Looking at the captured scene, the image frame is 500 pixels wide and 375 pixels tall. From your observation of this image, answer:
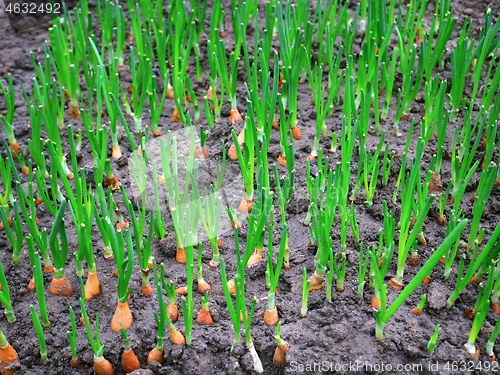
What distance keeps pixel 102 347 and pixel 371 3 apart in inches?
88.5

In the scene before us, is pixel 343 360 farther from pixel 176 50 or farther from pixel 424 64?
pixel 176 50

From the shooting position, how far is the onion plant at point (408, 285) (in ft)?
4.54

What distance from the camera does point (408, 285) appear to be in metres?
1.50

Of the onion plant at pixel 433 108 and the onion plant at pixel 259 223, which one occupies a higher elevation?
the onion plant at pixel 433 108

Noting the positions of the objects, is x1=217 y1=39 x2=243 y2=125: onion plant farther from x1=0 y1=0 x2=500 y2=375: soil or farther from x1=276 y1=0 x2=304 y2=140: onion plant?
x1=0 y1=0 x2=500 y2=375: soil

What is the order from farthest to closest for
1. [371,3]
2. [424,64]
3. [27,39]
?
[27,39], [371,3], [424,64]

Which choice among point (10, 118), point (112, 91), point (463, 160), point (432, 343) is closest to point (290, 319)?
point (432, 343)

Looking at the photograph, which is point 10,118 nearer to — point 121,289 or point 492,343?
point 121,289

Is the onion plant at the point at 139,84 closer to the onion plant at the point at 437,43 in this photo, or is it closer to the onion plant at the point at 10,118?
the onion plant at the point at 10,118

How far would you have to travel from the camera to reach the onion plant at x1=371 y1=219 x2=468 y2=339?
1.38 metres

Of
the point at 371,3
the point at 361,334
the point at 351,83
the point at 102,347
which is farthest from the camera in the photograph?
the point at 371,3

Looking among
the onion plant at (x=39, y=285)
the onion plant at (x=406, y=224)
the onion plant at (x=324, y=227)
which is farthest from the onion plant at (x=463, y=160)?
the onion plant at (x=39, y=285)

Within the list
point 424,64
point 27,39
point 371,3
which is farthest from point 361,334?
point 27,39

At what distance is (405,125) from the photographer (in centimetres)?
257
